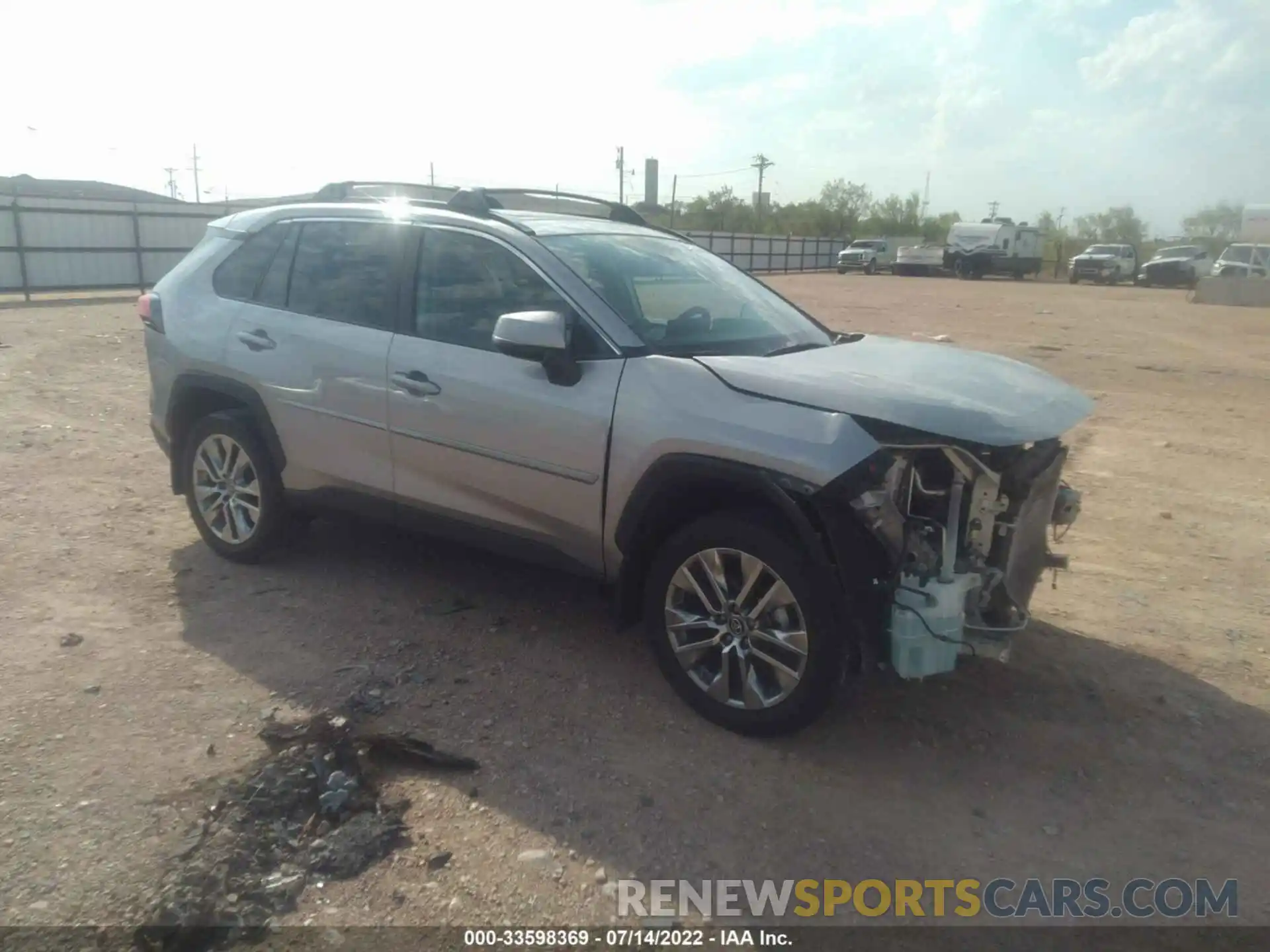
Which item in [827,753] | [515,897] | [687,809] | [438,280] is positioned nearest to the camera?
[515,897]

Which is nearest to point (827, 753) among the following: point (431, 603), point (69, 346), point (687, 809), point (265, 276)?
point (687, 809)

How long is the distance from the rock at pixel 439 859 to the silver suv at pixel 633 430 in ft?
3.68

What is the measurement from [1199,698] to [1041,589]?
3.88ft

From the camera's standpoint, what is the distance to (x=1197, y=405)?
33.9 feet

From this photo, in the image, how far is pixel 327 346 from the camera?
4.67m

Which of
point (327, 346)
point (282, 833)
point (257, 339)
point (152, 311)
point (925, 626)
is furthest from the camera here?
point (152, 311)

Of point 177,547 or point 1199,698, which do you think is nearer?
point 1199,698

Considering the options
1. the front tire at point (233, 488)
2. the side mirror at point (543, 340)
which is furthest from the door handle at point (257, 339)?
the side mirror at point (543, 340)

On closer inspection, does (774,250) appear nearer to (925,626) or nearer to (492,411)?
(492,411)

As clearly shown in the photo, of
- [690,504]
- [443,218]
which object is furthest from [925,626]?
[443,218]

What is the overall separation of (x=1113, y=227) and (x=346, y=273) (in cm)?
9541

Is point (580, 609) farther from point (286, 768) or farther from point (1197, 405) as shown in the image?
point (1197, 405)

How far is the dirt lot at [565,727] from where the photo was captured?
3004mm

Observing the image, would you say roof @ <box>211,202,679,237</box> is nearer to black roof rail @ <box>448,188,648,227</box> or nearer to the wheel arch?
black roof rail @ <box>448,188,648,227</box>
